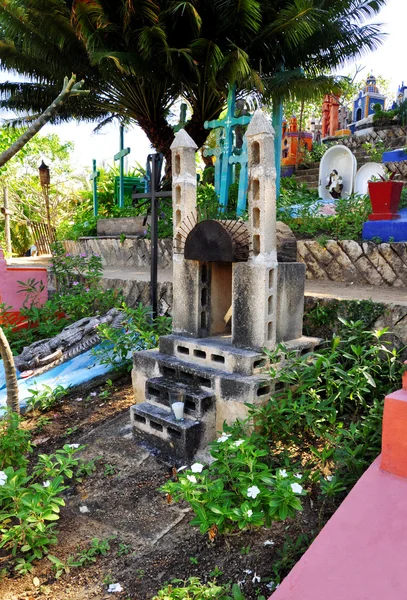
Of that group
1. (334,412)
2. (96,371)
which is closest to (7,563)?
(334,412)

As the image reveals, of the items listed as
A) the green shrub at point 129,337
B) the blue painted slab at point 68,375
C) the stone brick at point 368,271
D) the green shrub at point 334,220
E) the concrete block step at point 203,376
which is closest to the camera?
the concrete block step at point 203,376

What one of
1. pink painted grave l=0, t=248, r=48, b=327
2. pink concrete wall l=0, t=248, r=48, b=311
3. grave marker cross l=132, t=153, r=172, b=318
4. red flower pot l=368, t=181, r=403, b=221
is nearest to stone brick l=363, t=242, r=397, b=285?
red flower pot l=368, t=181, r=403, b=221

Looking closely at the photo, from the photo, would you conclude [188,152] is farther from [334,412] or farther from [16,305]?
[16,305]

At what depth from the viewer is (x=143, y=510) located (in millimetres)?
2848

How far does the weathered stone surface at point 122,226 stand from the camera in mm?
9070

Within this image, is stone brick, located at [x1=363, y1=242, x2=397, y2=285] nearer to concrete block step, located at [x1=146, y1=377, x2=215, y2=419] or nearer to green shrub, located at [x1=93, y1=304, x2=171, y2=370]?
green shrub, located at [x1=93, y1=304, x2=171, y2=370]

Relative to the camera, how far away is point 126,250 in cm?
888

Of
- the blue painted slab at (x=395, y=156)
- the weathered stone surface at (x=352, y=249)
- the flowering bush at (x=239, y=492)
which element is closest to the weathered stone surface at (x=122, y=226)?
the weathered stone surface at (x=352, y=249)

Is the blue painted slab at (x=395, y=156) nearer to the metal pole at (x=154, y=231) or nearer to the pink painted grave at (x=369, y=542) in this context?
the metal pole at (x=154, y=231)

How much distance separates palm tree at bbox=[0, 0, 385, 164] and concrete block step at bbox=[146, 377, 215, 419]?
6477mm

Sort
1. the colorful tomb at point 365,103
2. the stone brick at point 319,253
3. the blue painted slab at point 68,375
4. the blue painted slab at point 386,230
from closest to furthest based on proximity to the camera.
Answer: the blue painted slab at point 68,375, the blue painted slab at point 386,230, the stone brick at point 319,253, the colorful tomb at point 365,103

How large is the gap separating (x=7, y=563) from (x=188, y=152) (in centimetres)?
304

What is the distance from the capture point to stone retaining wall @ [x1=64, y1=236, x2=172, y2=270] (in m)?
7.73

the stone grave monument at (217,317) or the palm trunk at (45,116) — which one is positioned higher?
the palm trunk at (45,116)
